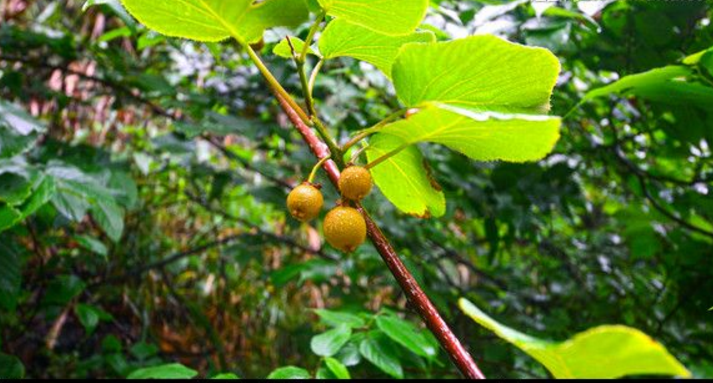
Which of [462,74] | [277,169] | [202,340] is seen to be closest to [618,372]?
[462,74]

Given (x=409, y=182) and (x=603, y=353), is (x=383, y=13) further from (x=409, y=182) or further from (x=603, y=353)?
(x=603, y=353)

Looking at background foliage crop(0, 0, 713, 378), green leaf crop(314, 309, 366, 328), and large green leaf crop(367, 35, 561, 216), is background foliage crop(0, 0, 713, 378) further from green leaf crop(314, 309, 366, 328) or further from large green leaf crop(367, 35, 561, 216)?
large green leaf crop(367, 35, 561, 216)

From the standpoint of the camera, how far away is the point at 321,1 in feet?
1.46

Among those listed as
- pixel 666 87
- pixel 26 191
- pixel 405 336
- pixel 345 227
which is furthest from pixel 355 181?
pixel 26 191

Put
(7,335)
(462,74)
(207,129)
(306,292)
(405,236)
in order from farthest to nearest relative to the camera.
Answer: (306,292), (7,335), (405,236), (207,129), (462,74)

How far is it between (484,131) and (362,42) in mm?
171

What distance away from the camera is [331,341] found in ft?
3.28

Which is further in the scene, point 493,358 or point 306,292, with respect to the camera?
point 306,292

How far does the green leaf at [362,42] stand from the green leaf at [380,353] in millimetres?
604

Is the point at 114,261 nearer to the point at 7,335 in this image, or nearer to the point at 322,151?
the point at 7,335

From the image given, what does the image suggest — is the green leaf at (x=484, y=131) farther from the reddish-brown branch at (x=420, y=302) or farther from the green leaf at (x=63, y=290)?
the green leaf at (x=63, y=290)

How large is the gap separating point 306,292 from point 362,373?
1.61m

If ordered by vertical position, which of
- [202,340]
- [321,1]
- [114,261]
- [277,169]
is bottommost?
[202,340]

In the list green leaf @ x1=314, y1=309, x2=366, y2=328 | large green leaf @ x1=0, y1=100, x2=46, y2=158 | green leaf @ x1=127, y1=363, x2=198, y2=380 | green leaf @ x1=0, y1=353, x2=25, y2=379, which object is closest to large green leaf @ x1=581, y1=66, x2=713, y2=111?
green leaf @ x1=314, y1=309, x2=366, y2=328
